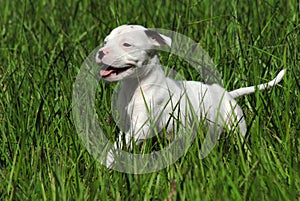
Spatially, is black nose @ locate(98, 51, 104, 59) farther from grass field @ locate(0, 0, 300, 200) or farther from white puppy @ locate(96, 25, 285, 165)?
grass field @ locate(0, 0, 300, 200)

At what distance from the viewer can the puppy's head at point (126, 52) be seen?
3.02 metres

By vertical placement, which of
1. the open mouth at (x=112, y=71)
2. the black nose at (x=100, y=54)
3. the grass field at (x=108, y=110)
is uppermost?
the black nose at (x=100, y=54)

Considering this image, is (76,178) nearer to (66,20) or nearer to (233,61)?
(233,61)

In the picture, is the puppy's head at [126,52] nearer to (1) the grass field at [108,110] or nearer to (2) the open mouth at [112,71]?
(2) the open mouth at [112,71]

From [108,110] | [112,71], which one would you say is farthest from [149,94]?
[108,110]

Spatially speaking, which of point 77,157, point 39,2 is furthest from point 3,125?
point 39,2

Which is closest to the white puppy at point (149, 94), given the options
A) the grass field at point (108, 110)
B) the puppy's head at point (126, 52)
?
the puppy's head at point (126, 52)

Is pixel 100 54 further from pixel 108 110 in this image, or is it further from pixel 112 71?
pixel 108 110

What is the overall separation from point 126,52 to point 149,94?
0.21 meters

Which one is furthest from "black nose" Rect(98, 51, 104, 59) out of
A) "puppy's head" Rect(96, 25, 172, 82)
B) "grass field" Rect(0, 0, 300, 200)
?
"grass field" Rect(0, 0, 300, 200)

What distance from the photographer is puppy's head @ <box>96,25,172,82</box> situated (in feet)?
9.89

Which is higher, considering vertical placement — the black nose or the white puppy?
the black nose

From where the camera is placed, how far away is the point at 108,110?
345 centimetres

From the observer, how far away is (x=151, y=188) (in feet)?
9.04
